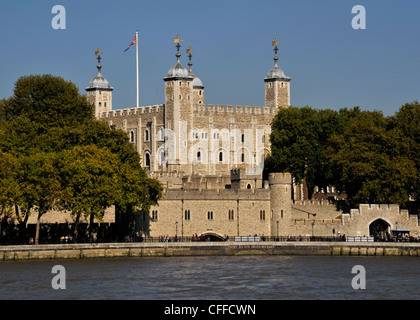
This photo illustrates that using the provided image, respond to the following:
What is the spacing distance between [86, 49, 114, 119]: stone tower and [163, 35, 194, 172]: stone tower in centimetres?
1254

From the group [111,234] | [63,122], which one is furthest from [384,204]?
[63,122]

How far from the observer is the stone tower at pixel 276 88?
117375 millimetres

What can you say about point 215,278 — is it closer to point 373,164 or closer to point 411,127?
point 373,164

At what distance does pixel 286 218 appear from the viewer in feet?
261

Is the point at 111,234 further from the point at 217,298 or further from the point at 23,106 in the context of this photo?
the point at 217,298

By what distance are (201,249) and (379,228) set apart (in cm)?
1515

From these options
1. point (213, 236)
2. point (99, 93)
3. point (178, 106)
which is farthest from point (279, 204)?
point (99, 93)

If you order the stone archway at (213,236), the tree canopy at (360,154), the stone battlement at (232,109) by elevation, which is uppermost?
the stone battlement at (232,109)

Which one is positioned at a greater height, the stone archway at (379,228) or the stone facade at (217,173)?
the stone facade at (217,173)

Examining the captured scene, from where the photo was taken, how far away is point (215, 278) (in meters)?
58.5

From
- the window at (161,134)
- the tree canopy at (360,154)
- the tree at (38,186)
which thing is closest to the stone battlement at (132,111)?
the window at (161,134)

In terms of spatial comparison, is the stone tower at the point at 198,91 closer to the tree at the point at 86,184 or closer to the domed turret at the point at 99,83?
the domed turret at the point at 99,83

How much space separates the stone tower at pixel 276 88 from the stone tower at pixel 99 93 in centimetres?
1532
